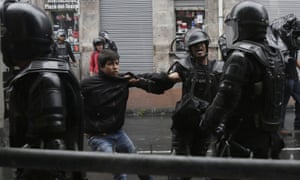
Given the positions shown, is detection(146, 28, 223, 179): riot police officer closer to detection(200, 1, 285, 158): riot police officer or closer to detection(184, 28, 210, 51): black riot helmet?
detection(184, 28, 210, 51): black riot helmet

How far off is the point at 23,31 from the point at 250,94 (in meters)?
1.59

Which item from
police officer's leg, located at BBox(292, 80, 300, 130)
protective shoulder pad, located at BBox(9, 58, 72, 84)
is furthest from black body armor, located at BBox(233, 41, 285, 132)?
police officer's leg, located at BBox(292, 80, 300, 130)

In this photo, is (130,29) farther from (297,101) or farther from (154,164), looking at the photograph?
(154,164)

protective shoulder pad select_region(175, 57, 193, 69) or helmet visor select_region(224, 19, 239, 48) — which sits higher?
helmet visor select_region(224, 19, 239, 48)

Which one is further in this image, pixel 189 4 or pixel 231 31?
pixel 189 4

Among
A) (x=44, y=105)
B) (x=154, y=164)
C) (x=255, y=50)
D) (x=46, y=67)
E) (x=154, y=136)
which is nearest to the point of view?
(x=154, y=164)

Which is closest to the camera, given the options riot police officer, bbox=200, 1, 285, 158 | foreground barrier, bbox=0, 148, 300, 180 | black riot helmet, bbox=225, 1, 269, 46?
Answer: foreground barrier, bbox=0, 148, 300, 180

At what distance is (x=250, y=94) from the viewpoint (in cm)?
388

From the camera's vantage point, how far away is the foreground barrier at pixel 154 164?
1.96 meters

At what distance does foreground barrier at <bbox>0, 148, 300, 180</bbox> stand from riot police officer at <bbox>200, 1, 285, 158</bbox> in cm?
179

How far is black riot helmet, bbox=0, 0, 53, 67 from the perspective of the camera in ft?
11.2

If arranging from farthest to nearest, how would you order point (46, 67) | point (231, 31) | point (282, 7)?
point (282, 7)
point (231, 31)
point (46, 67)

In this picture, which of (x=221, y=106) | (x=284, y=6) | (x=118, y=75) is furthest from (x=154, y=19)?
(x=221, y=106)

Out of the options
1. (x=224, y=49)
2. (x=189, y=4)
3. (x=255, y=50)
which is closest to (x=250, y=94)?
(x=255, y=50)
